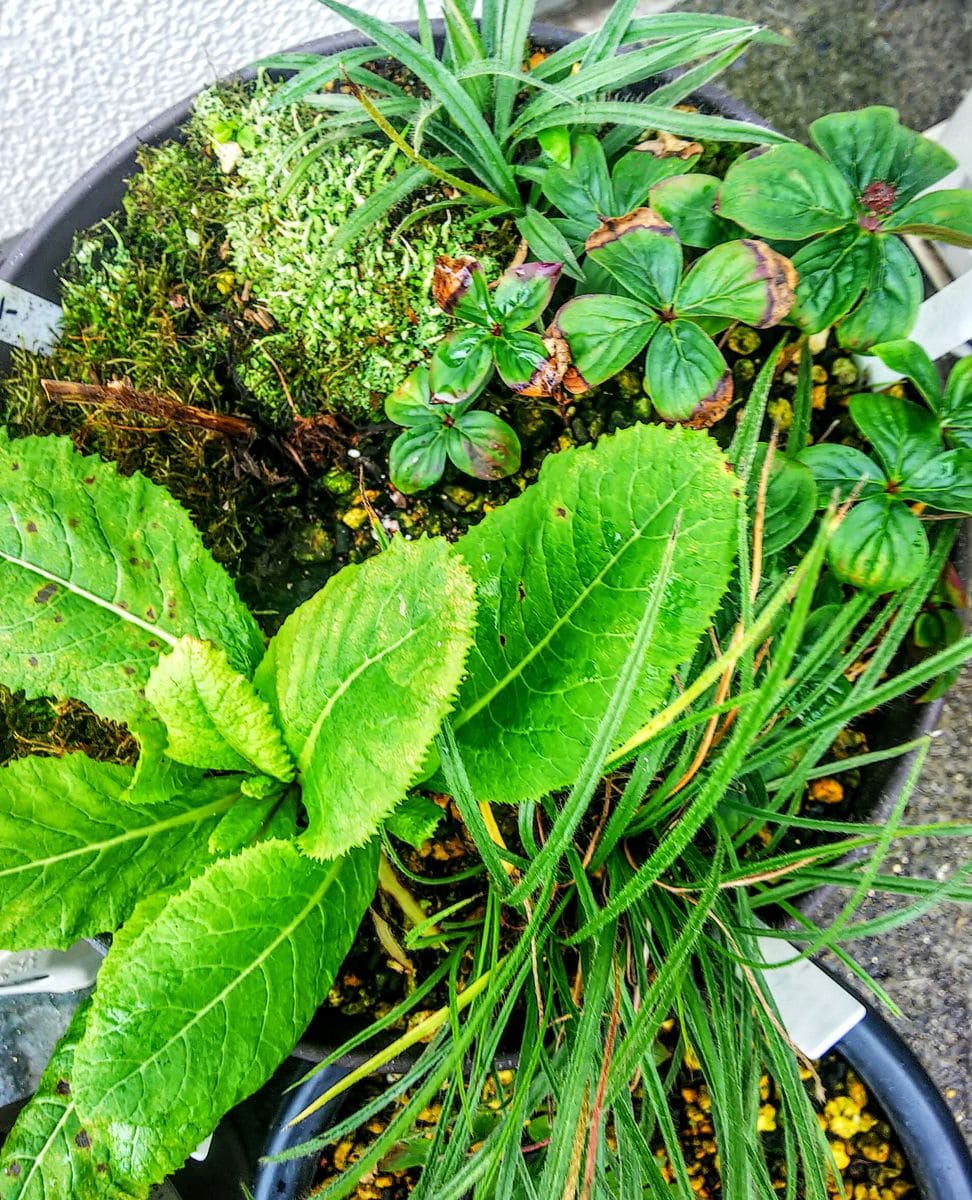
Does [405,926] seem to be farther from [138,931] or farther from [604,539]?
[604,539]

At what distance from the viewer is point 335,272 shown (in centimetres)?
93

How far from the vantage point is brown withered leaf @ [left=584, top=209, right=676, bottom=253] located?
2.47 ft

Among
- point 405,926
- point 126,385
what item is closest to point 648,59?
point 126,385

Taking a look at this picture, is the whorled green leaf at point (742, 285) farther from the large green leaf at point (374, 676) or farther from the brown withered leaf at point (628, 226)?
the large green leaf at point (374, 676)

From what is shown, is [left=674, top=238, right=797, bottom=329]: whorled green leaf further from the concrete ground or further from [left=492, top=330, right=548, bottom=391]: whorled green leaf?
the concrete ground

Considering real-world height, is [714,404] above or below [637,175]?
below

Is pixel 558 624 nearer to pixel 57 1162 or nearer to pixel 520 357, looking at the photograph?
pixel 520 357

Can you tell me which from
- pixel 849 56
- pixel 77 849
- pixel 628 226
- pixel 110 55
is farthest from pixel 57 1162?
pixel 849 56

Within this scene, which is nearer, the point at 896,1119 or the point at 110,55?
the point at 896,1119

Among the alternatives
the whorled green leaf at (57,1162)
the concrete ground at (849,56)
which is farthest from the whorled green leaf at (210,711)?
the concrete ground at (849,56)

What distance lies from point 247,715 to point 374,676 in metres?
0.11

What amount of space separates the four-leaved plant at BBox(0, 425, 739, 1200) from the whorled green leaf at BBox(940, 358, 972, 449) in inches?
10.7

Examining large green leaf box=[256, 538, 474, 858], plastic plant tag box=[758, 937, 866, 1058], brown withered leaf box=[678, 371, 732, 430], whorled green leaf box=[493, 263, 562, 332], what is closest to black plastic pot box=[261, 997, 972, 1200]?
→ plastic plant tag box=[758, 937, 866, 1058]

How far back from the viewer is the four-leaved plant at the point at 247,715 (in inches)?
23.6
